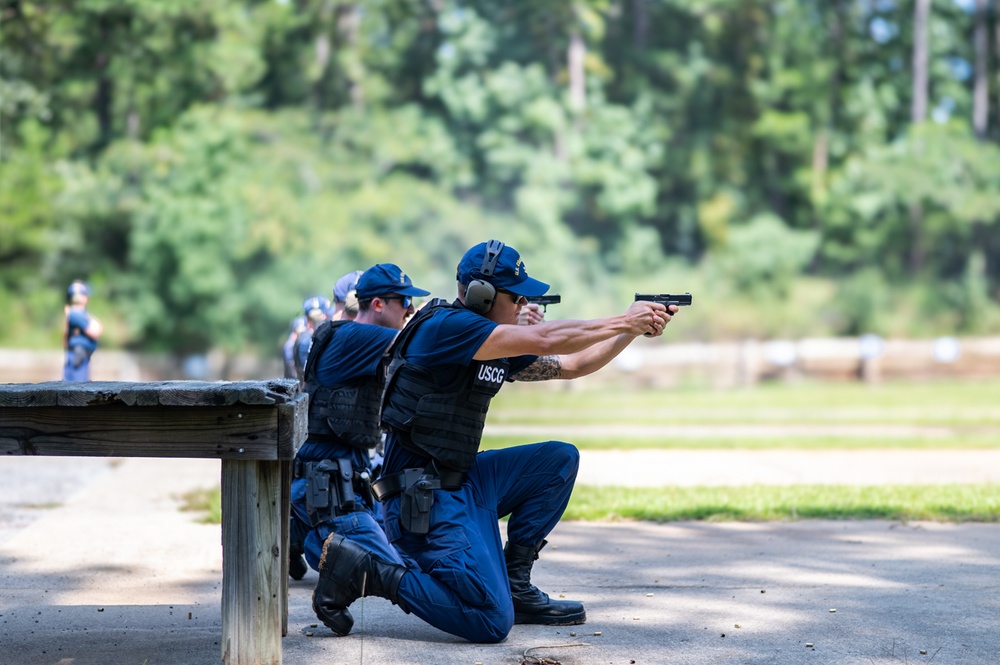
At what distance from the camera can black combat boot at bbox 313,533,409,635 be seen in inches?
192

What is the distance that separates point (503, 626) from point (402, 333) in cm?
132

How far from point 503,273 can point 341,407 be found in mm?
1251

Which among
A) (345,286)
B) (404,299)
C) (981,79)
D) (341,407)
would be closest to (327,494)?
(341,407)

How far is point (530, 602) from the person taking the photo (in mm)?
5238

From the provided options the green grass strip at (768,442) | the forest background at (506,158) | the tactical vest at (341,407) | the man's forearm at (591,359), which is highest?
the forest background at (506,158)

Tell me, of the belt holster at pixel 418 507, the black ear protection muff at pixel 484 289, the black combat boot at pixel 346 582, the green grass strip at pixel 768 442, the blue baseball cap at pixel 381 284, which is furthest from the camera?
the green grass strip at pixel 768 442

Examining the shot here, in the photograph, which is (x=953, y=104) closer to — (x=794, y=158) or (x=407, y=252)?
(x=794, y=158)

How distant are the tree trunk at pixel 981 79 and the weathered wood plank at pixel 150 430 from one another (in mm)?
34840

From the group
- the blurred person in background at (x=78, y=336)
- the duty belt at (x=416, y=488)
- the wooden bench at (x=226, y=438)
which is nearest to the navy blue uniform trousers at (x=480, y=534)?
the duty belt at (x=416, y=488)

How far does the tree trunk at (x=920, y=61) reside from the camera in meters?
34.9

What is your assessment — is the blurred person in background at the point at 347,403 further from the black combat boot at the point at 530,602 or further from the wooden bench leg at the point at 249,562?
the wooden bench leg at the point at 249,562

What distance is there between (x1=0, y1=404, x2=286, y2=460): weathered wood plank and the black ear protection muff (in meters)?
1.27

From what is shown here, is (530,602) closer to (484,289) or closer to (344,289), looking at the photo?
(484,289)

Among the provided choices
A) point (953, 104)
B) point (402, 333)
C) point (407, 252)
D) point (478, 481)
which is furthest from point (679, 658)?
point (953, 104)
